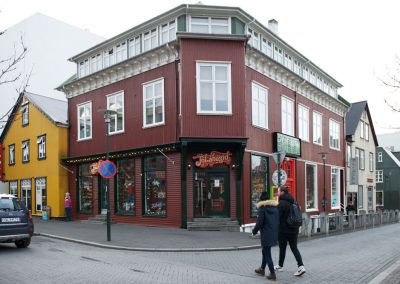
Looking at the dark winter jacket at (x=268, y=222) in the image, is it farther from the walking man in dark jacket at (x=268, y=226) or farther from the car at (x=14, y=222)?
the car at (x=14, y=222)

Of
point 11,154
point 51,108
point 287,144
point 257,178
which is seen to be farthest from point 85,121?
point 287,144

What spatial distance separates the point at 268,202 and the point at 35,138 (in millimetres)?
23077

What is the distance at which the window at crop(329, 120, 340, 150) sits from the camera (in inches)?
1291

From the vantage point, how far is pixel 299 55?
90.0 feet

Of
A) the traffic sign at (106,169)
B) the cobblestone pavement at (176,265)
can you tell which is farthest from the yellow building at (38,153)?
the cobblestone pavement at (176,265)

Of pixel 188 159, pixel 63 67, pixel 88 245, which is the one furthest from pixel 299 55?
pixel 63 67

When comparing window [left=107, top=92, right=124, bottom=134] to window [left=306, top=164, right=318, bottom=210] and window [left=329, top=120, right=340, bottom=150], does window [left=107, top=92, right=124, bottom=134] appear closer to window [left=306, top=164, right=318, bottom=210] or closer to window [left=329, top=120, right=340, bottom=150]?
window [left=306, top=164, right=318, bottom=210]

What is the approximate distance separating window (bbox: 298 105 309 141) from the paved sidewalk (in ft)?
36.2

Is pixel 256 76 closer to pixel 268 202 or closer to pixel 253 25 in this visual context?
pixel 253 25

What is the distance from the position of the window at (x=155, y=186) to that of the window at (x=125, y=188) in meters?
1.00

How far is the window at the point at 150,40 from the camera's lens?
22.0m

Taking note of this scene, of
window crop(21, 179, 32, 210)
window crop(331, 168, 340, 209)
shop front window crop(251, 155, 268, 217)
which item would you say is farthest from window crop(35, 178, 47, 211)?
window crop(331, 168, 340, 209)

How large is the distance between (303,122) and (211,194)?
10.5m

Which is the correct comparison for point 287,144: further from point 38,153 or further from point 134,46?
point 38,153
